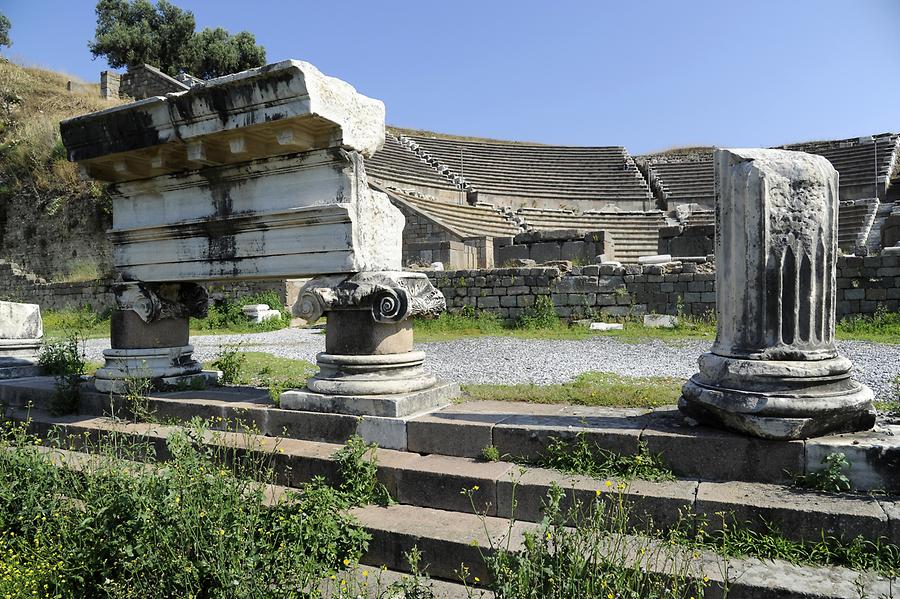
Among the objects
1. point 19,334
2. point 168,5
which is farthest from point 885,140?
point 168,5

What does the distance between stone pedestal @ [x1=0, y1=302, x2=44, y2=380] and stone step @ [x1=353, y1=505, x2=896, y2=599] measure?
216 inches

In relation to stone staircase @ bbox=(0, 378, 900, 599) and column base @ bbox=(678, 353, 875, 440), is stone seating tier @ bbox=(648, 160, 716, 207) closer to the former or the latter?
column base @ bbox=(678, 353, 875, 440)

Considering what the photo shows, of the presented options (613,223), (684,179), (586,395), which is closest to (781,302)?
(586,395)

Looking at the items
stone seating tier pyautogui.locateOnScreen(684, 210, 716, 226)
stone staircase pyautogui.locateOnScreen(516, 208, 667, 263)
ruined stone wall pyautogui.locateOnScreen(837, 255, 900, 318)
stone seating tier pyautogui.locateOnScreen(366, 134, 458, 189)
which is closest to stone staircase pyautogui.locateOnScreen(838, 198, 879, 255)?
stone seating tier pyautogui.locateOnScreen(684, 210, 716, 226)

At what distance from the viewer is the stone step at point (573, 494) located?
7.66 feet

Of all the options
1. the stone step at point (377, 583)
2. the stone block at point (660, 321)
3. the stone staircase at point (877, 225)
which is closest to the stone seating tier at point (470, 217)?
the stone block at point (660, 321)

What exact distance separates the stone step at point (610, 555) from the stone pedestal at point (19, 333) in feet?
18.0

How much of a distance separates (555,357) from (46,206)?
68.1ft

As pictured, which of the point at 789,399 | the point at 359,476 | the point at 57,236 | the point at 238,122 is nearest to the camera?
the point at 789,399

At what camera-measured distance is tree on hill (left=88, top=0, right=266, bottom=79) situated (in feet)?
112

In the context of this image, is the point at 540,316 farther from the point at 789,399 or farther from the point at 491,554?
the point at 491,554

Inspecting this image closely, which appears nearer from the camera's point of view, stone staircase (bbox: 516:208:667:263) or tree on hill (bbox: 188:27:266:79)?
stone staircase (bbox: 516:208:667:263)

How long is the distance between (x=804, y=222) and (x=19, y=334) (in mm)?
7820

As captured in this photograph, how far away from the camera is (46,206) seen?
2098 cm
